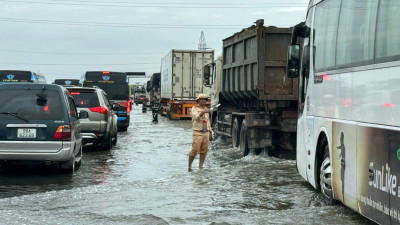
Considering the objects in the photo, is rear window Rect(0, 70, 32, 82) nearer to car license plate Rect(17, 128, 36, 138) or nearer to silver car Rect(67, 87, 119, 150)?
silver car Rect(67, 87, 119, 150)

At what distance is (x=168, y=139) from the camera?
2412cm

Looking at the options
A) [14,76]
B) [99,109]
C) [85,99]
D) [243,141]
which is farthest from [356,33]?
[14,76]

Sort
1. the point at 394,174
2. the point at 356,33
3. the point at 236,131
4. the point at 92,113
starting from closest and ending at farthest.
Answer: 1. the point at 394,174
2. the point at 356,33
3. the point at 92,113
4. the point at 236,131

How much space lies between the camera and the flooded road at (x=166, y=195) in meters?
8.27

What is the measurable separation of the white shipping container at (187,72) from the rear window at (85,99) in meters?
21.3

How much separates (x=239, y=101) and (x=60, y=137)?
26.6ft

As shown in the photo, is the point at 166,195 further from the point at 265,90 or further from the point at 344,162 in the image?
the point at 265,90

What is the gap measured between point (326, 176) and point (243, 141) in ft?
27.6

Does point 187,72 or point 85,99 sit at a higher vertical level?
point 187,72

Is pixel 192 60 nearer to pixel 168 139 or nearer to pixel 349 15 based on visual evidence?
pixel 168 139

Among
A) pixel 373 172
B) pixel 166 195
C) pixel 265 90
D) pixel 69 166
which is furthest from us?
pixel 265 90

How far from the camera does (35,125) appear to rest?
11875 millimetres

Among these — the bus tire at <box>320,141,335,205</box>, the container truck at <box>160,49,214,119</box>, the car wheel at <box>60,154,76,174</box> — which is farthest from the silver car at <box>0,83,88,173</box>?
the container truck at <box>160,49,214,119</box>

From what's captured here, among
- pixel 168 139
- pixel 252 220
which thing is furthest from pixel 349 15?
pixel 168 139
